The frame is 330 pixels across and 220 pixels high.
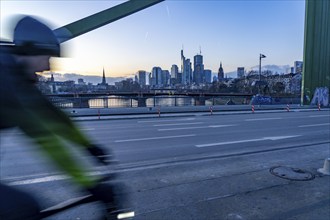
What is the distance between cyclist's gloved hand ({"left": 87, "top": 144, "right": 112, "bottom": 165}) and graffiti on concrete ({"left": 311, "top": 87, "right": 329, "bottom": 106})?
36575 mm

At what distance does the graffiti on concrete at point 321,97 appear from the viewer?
32.8m

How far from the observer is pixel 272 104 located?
30.4 m

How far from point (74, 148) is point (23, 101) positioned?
1.31 ft

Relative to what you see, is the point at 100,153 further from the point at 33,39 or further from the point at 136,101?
the point at 136,101

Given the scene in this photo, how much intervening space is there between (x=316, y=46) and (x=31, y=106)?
39707 mm

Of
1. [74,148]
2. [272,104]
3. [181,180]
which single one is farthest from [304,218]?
[272,104]

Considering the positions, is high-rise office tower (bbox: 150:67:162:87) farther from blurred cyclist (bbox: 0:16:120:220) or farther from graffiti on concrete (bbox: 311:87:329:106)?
blurred cyclist (bbox: 0:16:120:220)

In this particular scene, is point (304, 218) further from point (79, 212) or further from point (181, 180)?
point (79, 212)

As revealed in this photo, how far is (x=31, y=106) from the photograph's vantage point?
137 cm

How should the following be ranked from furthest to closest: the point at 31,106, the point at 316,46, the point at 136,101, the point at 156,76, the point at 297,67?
1. the point at 156,76
2. the point at 297,67
3. the point at 316,46
4. the point at 136,101
5. the point at 31,106

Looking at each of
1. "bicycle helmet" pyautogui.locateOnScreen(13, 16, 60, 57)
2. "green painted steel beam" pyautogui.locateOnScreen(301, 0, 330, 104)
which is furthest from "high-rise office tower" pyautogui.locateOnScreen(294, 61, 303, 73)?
"bicycle helmet" pyautogui.locateOnScreen(13, 16, 60, 57)

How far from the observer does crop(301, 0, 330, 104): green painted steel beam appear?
3331 centimetres

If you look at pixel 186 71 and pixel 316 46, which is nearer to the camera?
pixel 316 46

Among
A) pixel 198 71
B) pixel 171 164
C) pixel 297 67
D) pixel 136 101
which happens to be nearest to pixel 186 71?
pixel 198 71
